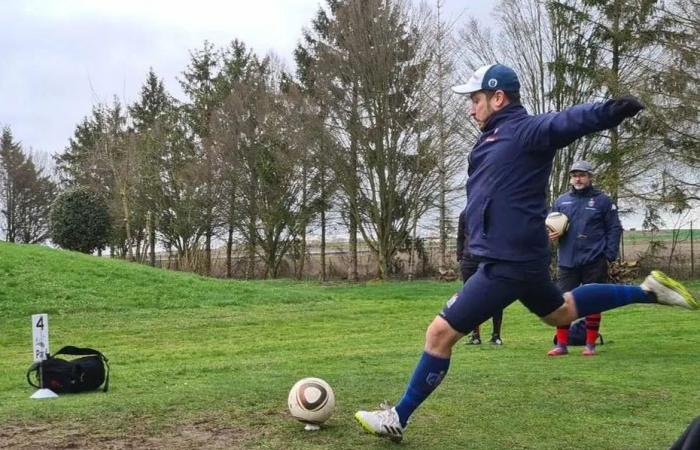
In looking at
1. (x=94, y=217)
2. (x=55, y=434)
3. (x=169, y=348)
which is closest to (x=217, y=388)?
(x=55, y=434)

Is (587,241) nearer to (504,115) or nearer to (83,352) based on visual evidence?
(504,115)

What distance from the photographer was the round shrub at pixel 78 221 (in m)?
33.2

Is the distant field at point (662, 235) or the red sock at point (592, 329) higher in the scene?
the distant field at point (662, 235)

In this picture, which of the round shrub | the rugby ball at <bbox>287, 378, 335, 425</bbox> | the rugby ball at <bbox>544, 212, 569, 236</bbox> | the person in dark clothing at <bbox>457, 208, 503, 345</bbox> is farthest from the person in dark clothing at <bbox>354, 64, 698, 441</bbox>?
the round shrub

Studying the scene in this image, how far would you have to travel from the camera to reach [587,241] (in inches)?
343

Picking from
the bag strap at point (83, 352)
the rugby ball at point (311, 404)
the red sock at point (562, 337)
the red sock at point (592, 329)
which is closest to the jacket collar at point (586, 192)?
the red sock at point (592, 329)

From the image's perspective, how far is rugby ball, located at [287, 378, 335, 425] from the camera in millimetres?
4984

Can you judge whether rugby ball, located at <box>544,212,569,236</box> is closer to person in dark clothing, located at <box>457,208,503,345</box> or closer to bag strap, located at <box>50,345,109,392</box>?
person in dark clothing, located at <box>457,208,503,345</box>

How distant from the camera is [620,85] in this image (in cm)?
2827

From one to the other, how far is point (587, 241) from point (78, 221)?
28682 millimetres

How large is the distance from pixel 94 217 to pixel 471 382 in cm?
2978

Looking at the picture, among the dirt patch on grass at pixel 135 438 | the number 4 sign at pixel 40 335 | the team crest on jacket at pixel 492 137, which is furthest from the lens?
the number 4 sign at pixel 40 335

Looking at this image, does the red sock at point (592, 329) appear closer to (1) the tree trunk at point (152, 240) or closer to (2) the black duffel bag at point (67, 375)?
(2) the black duffel bag at point (67, 375)

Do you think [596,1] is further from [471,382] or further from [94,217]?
[471,382]
